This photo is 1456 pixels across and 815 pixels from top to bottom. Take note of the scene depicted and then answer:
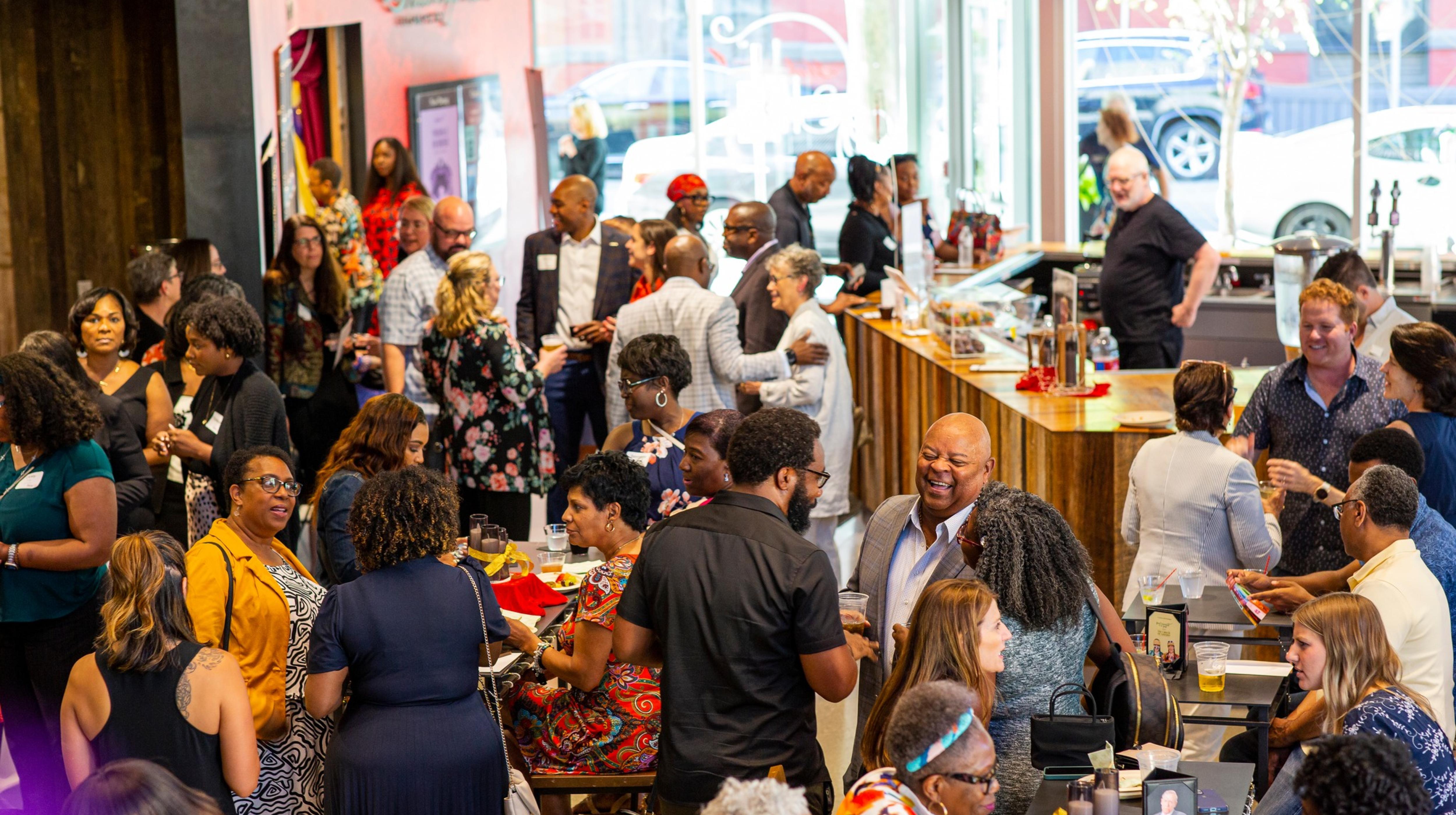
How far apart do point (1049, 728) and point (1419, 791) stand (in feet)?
2.44

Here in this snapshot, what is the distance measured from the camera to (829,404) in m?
5.88

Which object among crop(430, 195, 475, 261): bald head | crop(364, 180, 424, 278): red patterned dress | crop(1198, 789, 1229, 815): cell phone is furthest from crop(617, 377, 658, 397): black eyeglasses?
crop(364, 180, 424, 278): red patterned dress

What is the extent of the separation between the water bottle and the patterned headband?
14.1ft

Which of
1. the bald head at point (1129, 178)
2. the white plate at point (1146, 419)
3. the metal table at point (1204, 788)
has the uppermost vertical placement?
the bald head at point (1129, 178)

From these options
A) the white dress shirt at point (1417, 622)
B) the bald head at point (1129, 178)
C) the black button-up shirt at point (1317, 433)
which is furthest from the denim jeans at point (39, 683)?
the bald head at point (1129, 178)

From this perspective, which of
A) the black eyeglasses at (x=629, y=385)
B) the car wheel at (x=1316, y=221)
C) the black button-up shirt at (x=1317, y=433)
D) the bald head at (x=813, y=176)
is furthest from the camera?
the car wheel at (x=1316, y=221)

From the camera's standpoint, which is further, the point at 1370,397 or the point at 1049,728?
the point at 1370,397

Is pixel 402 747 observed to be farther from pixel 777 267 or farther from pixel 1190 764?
pixel 777 267

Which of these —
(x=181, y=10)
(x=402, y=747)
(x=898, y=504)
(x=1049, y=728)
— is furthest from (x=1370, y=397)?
(x=181, y=10)

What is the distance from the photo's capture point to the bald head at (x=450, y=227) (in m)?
6.46

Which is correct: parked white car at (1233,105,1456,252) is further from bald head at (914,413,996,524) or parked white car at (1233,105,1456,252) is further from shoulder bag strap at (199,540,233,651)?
shoulder bag strap at (199,540,233,651)

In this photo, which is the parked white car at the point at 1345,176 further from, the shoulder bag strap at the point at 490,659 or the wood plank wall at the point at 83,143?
the shoulder bag strap at the point at 490,659

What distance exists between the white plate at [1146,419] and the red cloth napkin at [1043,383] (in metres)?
0.63

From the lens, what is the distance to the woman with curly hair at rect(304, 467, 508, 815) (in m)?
2.97
